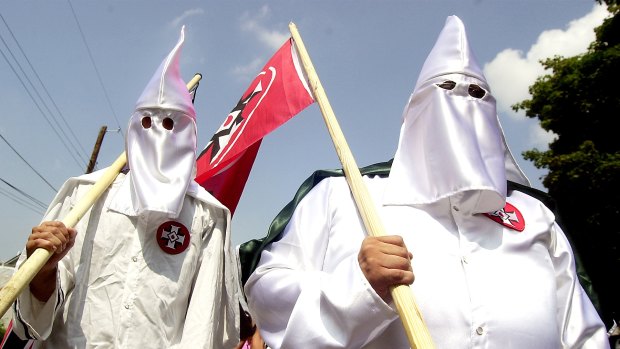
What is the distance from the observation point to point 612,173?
1330cm

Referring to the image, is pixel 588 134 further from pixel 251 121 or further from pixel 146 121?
pixel 146 121

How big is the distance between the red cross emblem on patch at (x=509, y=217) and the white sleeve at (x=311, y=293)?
2.22 ft

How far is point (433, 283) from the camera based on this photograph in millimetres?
1887

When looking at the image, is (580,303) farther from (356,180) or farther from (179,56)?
(179,56)

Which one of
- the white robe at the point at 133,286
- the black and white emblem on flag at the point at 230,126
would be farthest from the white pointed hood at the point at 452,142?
the black and white emblem on flag at the point at 230,126

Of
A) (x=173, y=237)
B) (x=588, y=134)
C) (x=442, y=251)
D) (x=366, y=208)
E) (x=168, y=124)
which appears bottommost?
(x=442, y=251)

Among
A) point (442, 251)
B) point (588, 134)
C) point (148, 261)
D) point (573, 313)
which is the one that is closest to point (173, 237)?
point (148, 261)

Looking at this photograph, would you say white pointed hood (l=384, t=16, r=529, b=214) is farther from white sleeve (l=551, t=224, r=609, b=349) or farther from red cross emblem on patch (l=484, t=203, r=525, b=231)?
white sleeve (l=551, t=224, r=609, b=349)

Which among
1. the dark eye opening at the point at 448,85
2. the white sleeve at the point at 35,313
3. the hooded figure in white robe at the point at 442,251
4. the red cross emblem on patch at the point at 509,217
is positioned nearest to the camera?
the hooded figure in white robe at the point at 442,251

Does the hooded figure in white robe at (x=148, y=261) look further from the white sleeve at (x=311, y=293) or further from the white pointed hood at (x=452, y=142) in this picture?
the white pointed hood at (x=452, y=142)

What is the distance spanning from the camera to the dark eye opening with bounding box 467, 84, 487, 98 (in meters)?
2.51

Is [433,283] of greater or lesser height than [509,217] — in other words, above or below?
below

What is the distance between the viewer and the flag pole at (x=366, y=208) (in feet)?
5.07

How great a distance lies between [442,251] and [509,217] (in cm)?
44
